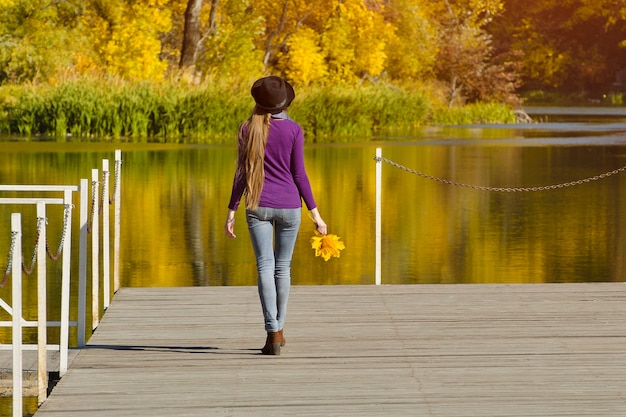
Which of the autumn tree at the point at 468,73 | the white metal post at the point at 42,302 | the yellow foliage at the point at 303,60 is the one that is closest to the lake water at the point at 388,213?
the white metal post at the point at 42,302

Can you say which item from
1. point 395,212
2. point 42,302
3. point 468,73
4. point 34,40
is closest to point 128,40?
point 34,40

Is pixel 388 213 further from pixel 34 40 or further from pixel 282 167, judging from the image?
pixel 34 40

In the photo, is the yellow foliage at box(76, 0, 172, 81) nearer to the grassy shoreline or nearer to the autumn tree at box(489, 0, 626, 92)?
the grassy shoreline

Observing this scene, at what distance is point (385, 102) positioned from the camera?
169 ft

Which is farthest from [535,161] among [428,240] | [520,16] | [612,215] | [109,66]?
[520,16]

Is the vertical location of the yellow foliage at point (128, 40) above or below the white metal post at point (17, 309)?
above

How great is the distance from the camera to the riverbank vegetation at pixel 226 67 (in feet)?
143

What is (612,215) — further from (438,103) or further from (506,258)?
(438,103)

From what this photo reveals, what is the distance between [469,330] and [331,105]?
1432 inches

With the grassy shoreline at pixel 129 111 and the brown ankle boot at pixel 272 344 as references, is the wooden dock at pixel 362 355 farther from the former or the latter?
the grassy shoreline at pixel 129 111

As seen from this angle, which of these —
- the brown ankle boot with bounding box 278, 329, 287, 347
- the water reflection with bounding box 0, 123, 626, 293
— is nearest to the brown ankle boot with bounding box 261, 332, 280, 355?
the brown ankle boot with bounding box 278, 329, 287, 347

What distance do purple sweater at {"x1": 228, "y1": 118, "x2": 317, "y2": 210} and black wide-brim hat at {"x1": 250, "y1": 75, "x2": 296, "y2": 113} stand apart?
10 centimetres

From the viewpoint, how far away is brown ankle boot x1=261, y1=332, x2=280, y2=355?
9.68m

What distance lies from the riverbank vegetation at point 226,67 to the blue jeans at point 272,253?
32547mm
